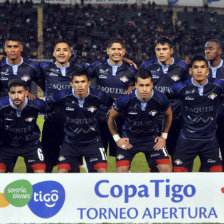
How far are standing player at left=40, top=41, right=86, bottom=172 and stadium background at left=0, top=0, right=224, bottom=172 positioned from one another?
699 inches

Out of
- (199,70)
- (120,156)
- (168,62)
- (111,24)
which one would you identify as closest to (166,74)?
(168,62)

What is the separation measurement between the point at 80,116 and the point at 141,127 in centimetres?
82

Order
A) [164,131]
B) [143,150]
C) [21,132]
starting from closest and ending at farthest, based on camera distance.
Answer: [21,132] < [143,150] < [164,131]

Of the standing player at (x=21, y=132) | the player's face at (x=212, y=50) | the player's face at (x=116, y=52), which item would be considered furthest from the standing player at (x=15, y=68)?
the player's face at (x=212, y=50)

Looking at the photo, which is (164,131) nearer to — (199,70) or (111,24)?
(199,70)

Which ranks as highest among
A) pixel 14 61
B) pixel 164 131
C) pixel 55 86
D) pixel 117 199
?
pixel 14 61

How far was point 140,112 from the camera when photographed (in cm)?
655

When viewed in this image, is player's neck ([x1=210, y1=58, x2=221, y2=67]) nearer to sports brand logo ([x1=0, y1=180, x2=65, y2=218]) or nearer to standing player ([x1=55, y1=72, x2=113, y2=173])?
standing player ([x1=55, y1=72, x2=113, y2=173])

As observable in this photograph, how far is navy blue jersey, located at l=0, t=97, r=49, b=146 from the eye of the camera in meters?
6.49

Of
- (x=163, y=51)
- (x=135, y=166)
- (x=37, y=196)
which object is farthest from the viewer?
(x=135, y=166)

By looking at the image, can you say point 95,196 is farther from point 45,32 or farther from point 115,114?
point 45,32

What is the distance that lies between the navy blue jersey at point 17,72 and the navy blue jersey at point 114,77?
0.90 m

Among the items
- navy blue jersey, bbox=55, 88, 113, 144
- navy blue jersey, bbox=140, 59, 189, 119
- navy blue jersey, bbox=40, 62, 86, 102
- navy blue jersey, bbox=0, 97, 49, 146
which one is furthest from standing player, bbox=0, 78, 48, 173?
navy blue jersey, bbox=140, 59, 189, 119

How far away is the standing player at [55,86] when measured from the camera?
7.22 metres
